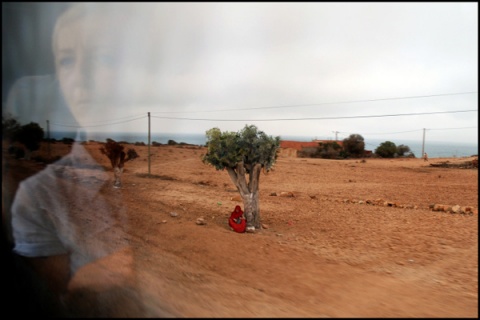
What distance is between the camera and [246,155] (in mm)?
7371

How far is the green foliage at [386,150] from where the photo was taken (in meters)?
24.1

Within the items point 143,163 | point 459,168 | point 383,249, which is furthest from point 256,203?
point 459,168

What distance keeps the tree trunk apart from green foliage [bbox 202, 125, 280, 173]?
0.15m

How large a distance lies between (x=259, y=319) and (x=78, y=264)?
2433mm

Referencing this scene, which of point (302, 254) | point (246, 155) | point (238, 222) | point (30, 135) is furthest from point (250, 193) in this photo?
point (30, 135)

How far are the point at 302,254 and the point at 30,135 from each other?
5005 mm

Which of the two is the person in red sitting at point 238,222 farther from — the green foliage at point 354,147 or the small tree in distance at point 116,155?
the green foliage at point 354,147

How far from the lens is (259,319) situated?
2750 millimetres

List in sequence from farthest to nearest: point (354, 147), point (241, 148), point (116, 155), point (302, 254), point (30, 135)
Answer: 1. point (354, 147)
2. point (116, 155)
3. point (241, 148)
4. point (30, 135)
5. point (302, 254)

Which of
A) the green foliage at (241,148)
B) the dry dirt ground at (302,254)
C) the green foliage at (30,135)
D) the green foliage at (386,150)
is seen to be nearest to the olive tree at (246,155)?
the green foliage at (241,148)

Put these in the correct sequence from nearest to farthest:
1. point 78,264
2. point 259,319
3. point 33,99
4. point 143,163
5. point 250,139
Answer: point 259,319
point 78,264
point 33,99
point 250,139
point 143,163

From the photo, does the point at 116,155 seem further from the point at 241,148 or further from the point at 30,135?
the point at 241,148

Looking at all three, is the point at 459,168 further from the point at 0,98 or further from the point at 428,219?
the point at 0,98

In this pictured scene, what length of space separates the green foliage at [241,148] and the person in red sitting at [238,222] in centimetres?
100
